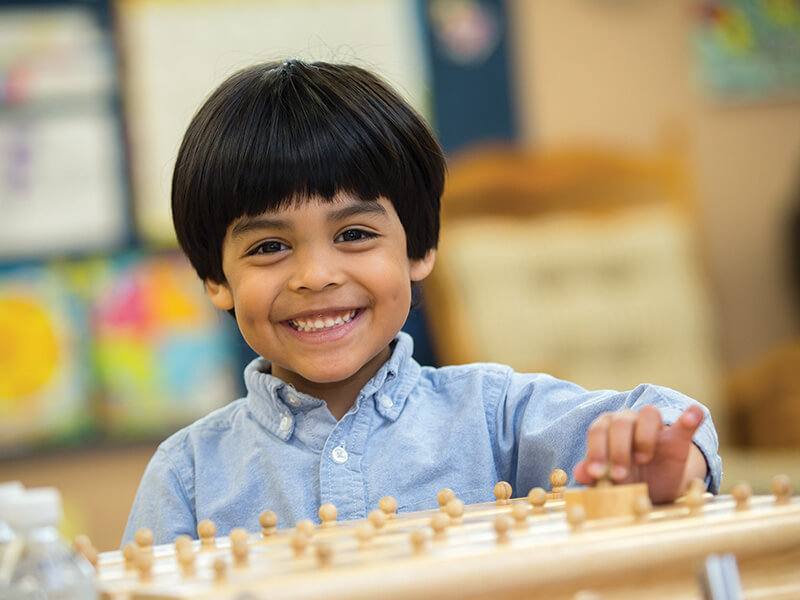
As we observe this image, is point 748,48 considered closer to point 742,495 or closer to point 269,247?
point 269,247

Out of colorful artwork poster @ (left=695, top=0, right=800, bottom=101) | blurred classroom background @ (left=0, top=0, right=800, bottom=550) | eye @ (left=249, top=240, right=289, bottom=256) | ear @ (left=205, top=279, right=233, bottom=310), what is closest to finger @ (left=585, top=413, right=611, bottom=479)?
eye @ (left=249, top=240, right=289, bottom=256)

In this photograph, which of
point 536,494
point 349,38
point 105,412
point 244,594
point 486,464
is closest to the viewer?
point 244,594

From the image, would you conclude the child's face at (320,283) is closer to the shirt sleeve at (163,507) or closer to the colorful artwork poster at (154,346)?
the shirt sleeve at (163,507)

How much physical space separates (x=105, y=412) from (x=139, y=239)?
0.47 metres

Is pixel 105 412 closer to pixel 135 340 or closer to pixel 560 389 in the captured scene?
pixel 135 340

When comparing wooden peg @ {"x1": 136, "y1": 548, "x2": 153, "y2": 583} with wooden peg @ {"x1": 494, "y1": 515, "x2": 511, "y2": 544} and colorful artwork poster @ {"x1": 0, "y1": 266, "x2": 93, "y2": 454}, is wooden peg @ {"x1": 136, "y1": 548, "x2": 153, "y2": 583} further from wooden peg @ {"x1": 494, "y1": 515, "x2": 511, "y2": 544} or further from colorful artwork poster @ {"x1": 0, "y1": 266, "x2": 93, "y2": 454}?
colorful artwork poster @ {"x1": 0, "y1": 266, "x2": 93, "y2": 454}

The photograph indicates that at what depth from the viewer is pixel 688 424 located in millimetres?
770

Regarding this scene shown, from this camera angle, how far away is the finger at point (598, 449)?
73 cm

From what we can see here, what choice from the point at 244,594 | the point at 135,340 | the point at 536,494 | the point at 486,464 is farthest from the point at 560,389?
the point at 135,340

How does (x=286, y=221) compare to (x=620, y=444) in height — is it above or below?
above

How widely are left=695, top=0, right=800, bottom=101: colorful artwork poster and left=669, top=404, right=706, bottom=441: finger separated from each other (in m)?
2.65

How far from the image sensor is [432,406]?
3.73 feet

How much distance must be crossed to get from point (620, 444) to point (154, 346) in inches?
84.7

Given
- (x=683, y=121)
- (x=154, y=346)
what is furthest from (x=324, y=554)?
(x=683, y=121)
